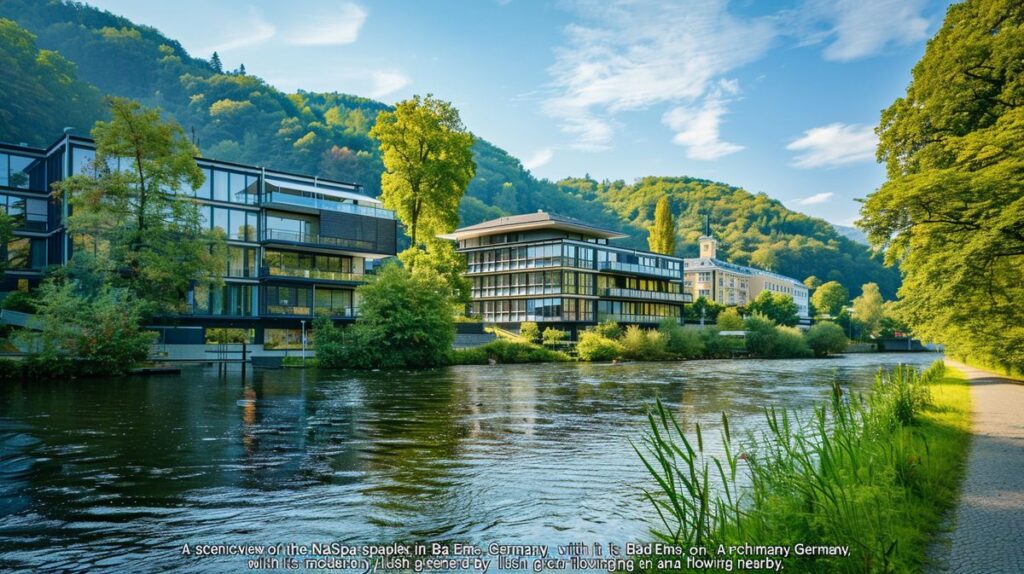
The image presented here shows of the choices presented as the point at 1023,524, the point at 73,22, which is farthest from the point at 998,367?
the point at 73,22

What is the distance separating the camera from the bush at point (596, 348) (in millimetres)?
51062

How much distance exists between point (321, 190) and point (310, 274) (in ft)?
21.1

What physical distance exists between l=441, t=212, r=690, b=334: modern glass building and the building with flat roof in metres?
44.2

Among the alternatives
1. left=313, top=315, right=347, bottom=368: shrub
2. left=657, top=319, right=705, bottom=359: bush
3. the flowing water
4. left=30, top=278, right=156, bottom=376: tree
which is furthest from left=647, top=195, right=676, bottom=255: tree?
left=30, top=278, right=156, bottom=376: tree

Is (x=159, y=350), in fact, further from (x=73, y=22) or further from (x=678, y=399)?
(x=73, y=22)

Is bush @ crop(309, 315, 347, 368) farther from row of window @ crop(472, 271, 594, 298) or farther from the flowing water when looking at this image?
row of window @ crop(472, 271, 594, 298)

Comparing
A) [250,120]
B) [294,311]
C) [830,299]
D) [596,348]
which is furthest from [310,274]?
[830,299]

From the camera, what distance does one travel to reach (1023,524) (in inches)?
238

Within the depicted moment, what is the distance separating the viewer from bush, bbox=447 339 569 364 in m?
44.8

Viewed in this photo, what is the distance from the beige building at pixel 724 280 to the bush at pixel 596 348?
6328 cm

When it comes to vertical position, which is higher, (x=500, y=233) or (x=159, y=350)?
(x=500, y=233)

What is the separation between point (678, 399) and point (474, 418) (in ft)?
26.7

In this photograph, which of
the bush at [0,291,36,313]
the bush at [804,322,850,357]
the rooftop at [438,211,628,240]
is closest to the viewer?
the bush at [0,291,36,313]

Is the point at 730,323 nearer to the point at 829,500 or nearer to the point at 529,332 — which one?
the point at 529,332
